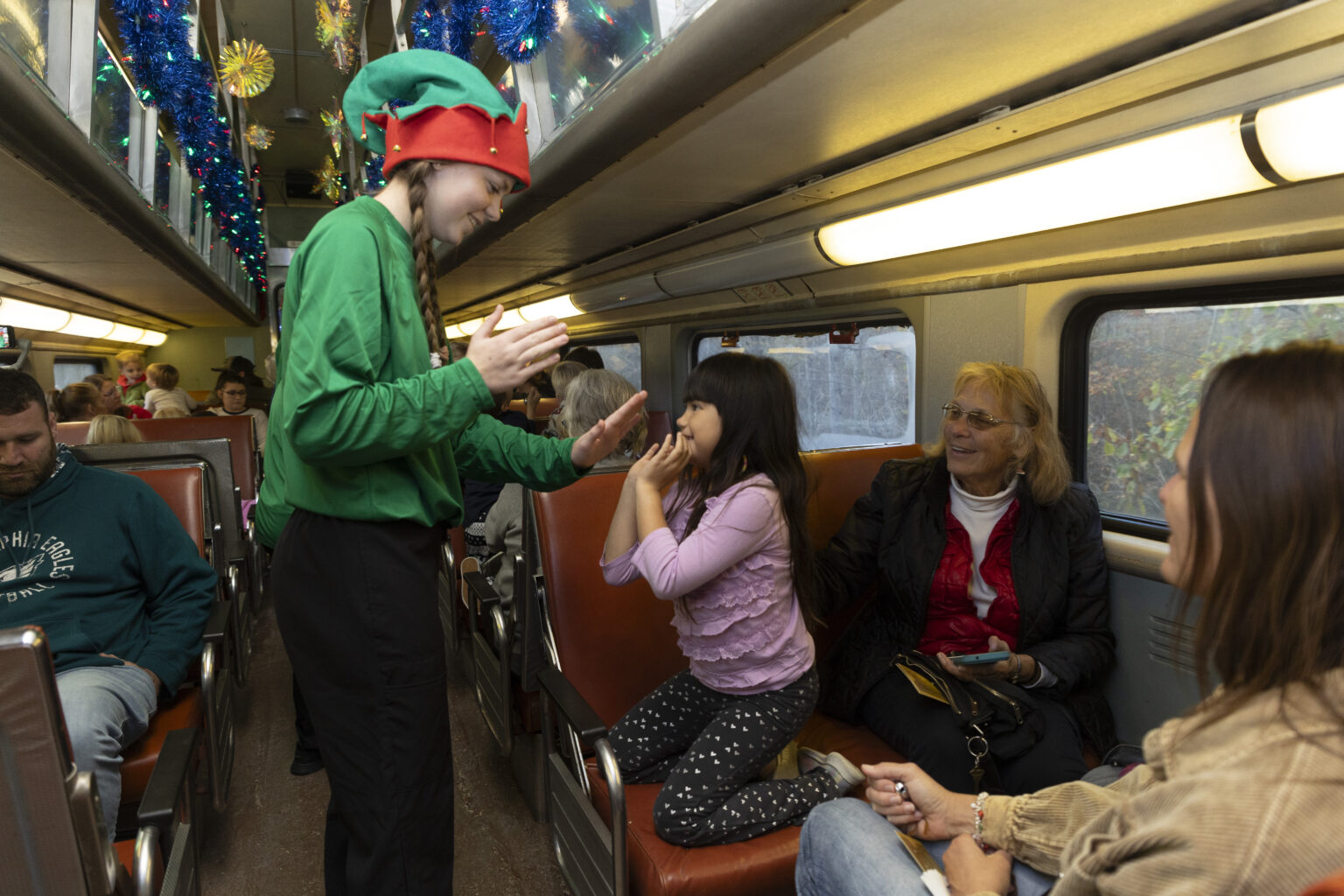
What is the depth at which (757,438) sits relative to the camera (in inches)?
80.0

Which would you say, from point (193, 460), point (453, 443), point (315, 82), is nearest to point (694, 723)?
point (453, 443)

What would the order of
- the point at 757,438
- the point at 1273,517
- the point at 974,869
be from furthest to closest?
1. the point at 757,438
2. the point at 974,869
3. the point at 1273,517

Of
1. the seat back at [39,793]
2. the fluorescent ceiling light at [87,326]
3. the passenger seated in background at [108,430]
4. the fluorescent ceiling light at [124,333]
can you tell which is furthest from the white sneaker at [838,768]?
the fluorescent ceiling light at [124,333]

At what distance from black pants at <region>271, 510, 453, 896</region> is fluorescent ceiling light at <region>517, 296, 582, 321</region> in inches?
179

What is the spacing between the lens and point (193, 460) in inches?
122

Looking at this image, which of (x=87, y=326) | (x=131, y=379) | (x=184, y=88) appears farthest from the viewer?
(x=131, y=379)

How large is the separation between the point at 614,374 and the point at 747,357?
1118mm

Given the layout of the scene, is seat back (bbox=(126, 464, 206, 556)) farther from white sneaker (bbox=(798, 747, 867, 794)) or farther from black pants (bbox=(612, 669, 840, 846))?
white sneaker (bbox=(798, 747, 867, 794))

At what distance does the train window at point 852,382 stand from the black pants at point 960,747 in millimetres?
1791

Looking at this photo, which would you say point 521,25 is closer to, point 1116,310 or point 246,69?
point 1116,310

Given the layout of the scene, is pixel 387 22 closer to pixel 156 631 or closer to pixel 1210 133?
pixel 156 631

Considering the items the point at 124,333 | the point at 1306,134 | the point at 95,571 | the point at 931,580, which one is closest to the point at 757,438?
the point at 931,580

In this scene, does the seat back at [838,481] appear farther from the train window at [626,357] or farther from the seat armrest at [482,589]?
the train window at [626,357]

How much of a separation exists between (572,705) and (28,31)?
2.48 metres
